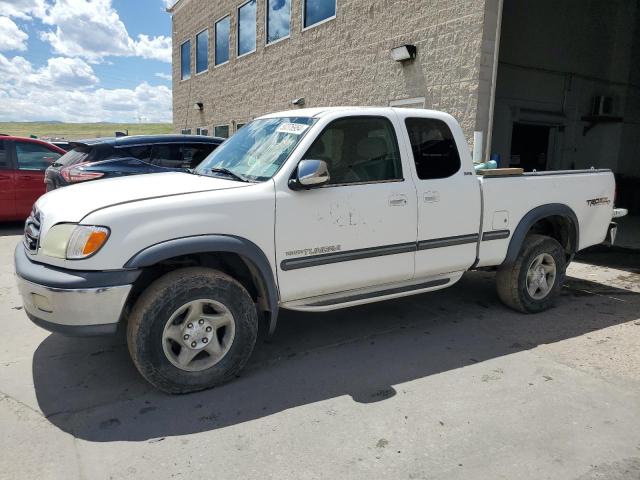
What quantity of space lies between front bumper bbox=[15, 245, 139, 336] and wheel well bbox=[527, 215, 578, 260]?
13.4 feet

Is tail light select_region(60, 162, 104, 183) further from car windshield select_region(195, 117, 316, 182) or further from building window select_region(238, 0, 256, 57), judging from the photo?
building window select_region(238, 0, 256, 57)

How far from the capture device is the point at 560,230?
5621mm

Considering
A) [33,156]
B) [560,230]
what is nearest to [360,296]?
[560,230]

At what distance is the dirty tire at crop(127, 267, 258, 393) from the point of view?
10.9 ft

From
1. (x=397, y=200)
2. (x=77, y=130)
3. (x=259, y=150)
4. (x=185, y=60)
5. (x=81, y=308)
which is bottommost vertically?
(x=81, y=308)

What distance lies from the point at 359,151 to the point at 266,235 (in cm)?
111

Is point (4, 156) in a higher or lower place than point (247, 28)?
lower

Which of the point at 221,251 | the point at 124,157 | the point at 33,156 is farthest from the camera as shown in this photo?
the point at 33,156

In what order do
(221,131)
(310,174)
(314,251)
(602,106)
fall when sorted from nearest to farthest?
(310,174), (314,251), (602,106), (221,131)

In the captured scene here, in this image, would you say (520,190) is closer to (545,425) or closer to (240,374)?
(545,425)

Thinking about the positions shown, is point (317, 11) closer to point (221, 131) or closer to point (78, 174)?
point (221, 131)

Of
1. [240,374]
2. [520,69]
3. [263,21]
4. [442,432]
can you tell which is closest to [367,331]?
[240,374]

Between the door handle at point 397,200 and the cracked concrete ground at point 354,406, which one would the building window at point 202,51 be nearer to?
the cracked concrete ground at point 354,406

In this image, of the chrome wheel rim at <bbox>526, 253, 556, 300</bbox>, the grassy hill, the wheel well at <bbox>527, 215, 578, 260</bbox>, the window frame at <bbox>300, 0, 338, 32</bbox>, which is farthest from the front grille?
the grassy hill
